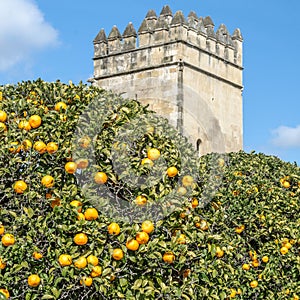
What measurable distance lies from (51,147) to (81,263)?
33.4 inches

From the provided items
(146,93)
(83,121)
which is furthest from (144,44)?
(83,121)

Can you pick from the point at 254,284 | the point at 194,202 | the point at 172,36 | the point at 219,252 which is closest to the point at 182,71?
the point at 172,36

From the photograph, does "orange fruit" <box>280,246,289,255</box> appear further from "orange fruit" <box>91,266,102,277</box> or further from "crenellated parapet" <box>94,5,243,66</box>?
"crenellated parapet" <box>94,5,243,66</box>

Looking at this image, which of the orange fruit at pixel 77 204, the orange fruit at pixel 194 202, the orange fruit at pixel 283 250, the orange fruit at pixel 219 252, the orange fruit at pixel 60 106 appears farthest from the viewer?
Answer: the orange fruit at pixel 283 250

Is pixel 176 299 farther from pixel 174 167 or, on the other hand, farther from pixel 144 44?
pixel 144 44

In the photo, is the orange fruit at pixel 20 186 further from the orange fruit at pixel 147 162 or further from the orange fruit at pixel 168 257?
the orange fruit at pixel 168 257

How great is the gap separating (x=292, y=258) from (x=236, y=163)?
1366 millimetres

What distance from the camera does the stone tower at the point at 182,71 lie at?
2042cm

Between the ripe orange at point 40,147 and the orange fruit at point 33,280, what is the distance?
0.87 metres

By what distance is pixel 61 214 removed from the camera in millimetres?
5141

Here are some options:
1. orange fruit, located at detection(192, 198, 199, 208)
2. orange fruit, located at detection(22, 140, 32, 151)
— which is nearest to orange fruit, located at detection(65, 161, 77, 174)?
orange fruit, located at detection(22, 140, 32, 151)

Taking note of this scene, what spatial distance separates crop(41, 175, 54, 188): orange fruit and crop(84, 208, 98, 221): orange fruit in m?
0.32

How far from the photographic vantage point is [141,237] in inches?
206

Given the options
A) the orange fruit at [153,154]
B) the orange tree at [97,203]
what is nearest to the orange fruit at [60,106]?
the orange tree at [97,203]
